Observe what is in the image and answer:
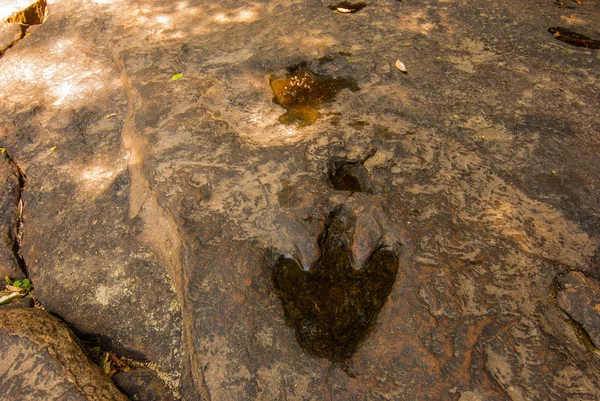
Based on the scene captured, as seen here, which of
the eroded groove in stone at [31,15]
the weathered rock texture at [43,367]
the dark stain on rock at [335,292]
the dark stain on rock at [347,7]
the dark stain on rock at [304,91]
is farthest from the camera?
the eroded groove in stone at [31,15]

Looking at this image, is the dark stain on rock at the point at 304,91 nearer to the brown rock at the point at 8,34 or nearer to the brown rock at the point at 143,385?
the brown rock at the point at 143,385

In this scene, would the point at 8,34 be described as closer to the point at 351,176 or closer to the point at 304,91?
the point at 304,91

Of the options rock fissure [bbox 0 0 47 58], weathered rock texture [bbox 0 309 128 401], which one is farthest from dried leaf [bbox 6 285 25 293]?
rock fissure [bbox 0 0 47 58]

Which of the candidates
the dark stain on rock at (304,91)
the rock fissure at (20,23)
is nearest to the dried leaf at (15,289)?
the dark stain on rock at (304,91)

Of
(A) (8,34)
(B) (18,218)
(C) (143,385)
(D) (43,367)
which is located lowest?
(C) (143,385)

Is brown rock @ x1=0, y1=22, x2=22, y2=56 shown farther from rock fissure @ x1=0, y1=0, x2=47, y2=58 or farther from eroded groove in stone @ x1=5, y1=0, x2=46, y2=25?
eroded groove in stone @ x1=5, y1=0, x2=46, y2=25

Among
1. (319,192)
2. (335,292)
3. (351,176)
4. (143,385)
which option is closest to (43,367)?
(143,385)

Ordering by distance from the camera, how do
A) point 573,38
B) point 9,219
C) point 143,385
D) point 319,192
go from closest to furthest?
point 143,385 < point 319,192 < point 9,219 < point 573,38
